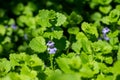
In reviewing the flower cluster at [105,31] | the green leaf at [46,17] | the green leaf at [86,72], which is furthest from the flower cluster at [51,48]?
the flower cluster at [105,31]

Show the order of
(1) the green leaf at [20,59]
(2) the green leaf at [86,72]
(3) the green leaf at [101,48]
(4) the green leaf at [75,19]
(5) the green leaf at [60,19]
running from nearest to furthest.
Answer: (2) the green leaf at [86,72]
(1) the green leaf at [20,59]
(3) the green leaf at [101,48]
(5) the green leaf at [60,19]
(4) the green leaf at [75,19]

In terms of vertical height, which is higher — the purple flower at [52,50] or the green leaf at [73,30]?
the green leaf at [73,30]

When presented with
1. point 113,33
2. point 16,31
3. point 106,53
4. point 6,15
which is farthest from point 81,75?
point 6,15

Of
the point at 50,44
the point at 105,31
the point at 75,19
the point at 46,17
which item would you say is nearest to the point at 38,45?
the point at 50,44

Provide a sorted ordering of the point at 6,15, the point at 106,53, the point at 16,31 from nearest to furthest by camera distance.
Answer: the point at 106,53 → the point at 16,31 → the point at 6,15

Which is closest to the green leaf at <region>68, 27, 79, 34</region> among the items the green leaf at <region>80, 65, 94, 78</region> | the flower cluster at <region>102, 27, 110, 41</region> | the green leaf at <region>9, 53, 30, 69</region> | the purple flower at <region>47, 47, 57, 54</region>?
the flower cluster at <region>102, 27, 110, 41</region>

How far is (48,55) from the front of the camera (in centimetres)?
246

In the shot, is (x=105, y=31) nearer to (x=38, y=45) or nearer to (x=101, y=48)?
(x=101, y=48)

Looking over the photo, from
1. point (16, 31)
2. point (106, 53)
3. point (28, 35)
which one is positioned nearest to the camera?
point (106, 53)

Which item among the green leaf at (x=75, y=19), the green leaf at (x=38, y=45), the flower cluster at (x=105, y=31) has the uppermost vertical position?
the green leaf at (x=75, y=19)

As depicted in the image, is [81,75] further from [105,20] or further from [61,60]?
[105,20]

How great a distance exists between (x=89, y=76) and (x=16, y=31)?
1984 mm

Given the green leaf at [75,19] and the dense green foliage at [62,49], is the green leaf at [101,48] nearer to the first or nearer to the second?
the dense green foliage at [62,49]

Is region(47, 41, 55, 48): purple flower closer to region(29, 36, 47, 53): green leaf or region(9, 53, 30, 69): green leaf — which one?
region(29, 36, 47, 53): green leaf
